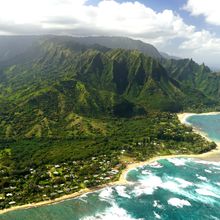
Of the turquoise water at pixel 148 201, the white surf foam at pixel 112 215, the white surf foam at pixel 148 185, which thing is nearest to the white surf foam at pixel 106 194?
the turquoise water at pixel 148 201

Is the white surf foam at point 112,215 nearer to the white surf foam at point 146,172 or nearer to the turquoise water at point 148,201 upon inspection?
the turquoise water at point 148,201

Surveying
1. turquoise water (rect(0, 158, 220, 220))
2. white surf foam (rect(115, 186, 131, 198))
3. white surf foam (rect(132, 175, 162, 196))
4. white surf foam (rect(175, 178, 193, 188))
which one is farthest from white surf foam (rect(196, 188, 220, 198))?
white surf foam (rect(115, 186, 131, 198))

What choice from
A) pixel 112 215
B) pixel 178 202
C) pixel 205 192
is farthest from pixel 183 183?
pixel 112 215

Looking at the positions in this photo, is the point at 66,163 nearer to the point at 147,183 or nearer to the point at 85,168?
the point at 85,168

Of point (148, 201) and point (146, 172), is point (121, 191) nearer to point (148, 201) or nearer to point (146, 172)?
point (148, 201)

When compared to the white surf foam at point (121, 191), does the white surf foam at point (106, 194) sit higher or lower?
lower

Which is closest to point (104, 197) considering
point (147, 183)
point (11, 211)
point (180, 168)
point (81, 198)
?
point (81, 198)

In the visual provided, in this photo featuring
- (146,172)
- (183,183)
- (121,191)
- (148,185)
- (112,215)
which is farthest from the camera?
(146,172)

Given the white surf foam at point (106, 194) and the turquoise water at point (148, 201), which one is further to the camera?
the white surf foam at point (106, 194)
